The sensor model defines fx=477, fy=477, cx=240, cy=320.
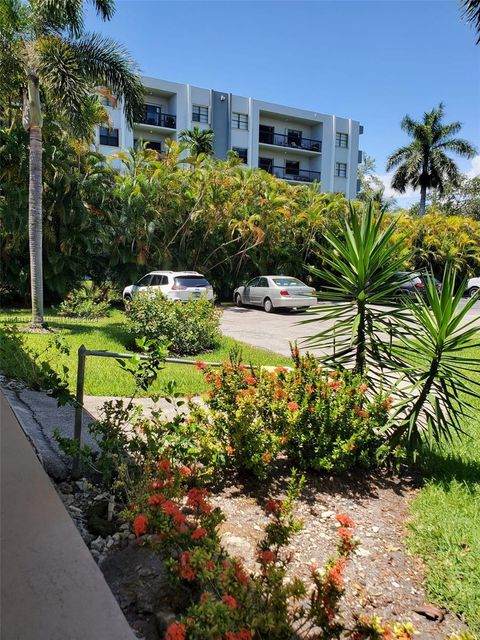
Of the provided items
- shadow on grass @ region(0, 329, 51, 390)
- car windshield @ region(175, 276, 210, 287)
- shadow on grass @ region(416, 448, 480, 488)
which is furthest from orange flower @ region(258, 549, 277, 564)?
car windshield @ region(175, 276, 210, 287)

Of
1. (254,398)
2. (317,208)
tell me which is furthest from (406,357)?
(317,208)

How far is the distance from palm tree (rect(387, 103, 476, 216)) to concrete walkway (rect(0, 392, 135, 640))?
142 ft

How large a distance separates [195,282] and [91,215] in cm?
547

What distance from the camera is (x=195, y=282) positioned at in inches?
→ 643

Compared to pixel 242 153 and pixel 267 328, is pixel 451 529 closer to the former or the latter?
pixel 267 328

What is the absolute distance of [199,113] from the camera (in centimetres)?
3950

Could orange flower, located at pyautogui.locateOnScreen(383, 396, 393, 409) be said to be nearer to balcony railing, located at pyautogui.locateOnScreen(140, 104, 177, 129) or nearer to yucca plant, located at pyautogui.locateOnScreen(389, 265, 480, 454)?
yucca plant, located at pyautogui.locateOnScreen(389, 265, 480, 454)

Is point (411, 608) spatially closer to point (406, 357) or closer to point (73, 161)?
point (406, 357)

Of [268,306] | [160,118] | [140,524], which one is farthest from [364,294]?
[160,118]

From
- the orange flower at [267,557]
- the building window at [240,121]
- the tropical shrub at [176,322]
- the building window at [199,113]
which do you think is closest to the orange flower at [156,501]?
the orange flower at [267,557]

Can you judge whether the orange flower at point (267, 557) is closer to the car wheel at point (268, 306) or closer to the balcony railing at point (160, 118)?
the car wheel at point (268, 306)

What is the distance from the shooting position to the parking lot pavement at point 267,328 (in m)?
11.7

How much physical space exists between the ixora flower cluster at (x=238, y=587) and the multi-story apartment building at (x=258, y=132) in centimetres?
3589

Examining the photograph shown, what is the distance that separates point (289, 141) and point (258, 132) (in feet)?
12.4
